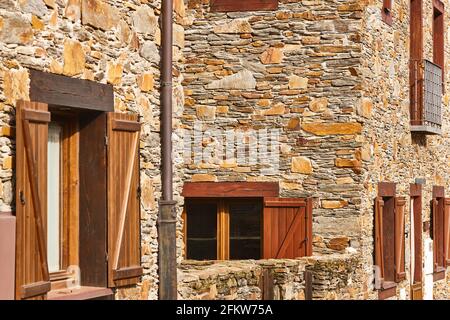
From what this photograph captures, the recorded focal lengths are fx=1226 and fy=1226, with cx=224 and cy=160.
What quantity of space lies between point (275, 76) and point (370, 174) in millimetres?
1767

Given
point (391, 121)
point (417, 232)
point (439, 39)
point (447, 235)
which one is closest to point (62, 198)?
point (391, 121)

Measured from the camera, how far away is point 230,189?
1574cm

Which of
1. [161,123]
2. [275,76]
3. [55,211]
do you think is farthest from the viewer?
[275,76]

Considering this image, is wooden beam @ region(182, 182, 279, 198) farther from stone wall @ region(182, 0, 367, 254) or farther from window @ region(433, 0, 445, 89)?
window @ region(433, 0, 445, 89)

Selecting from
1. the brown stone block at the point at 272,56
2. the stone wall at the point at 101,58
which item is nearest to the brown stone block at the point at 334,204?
the brown stone block at the point at 272,56

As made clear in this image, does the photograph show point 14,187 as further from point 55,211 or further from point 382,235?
point 382,235

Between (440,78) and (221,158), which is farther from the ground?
(440,78)

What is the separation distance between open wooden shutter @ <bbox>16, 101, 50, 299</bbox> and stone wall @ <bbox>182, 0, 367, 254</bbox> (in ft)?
22.2

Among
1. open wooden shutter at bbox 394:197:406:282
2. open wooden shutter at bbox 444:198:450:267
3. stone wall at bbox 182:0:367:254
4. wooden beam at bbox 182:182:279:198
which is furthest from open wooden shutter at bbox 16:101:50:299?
open wooden shutter at bbox 444:198:450:267

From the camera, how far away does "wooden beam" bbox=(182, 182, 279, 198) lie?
15.6 m

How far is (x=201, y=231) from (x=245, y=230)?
0.58m

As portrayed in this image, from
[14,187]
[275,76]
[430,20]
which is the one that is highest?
[430,20]

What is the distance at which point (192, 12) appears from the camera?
15906 mm
